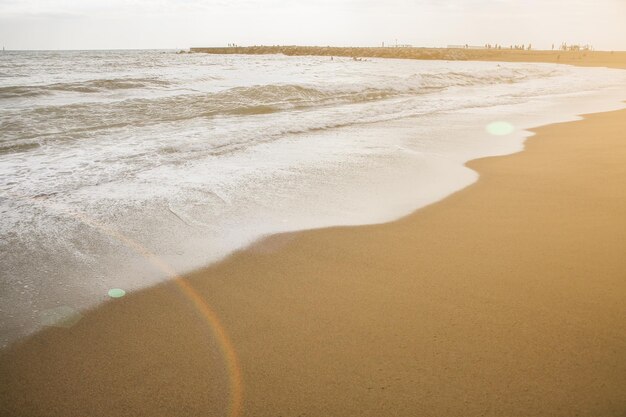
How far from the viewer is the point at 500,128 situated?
28.8 ft

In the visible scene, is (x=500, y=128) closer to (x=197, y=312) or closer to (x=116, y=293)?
(x=197, y=312)

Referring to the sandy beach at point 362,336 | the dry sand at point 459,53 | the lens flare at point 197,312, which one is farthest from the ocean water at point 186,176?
the dry sand at point 459,53

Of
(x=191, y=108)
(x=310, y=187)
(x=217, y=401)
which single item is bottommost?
(x=217, y=401)

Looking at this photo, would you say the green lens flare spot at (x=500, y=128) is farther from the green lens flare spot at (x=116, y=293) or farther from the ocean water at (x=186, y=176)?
the green lens flare spot at (x=116, y=293)

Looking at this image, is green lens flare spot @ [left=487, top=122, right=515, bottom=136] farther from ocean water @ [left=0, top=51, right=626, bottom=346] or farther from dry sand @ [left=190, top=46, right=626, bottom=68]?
dry sand @ [left=190, top=46, right=626, bottom=68]

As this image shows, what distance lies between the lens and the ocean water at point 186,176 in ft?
10.2

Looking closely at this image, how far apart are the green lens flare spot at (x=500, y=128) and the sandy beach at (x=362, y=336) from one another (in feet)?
16.2

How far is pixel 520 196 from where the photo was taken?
4.50m

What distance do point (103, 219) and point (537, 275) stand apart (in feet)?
11.9

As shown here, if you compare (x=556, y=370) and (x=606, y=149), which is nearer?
(x=556, y=370)

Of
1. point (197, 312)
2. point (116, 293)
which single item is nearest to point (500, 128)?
point (197, 312)

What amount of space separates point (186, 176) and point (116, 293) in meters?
2.82

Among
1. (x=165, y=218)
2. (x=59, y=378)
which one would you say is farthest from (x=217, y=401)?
(x=165, y=218)

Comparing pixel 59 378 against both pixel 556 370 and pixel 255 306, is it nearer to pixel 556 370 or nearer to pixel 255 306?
pixel 255 306
